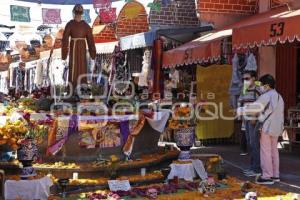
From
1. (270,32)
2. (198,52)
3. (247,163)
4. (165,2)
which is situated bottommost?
A: (247,163)

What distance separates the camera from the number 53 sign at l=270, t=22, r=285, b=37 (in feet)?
32.1

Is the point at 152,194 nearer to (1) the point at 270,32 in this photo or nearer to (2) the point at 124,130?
(2) the point at 124,130

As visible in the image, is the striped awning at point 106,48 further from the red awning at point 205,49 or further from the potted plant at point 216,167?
the potted plant at point 216,167

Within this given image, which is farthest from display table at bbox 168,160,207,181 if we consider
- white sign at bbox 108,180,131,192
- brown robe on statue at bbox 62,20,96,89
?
brown robe on statue at bbox 62,20,96,89

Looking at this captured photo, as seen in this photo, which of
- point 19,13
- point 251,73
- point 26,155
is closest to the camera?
point 26,155

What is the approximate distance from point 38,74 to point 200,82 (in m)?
12.9

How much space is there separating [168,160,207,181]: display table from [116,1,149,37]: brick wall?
398 inches

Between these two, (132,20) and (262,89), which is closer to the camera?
(262,89)

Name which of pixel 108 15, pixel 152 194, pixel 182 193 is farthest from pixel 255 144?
pixel 108 15

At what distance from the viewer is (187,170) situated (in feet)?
30.2

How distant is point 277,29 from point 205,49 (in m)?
3.65

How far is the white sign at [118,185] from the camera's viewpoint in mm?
8252

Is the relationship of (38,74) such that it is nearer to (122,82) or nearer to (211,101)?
(122,82)

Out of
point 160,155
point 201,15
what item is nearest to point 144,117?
point 160,155
